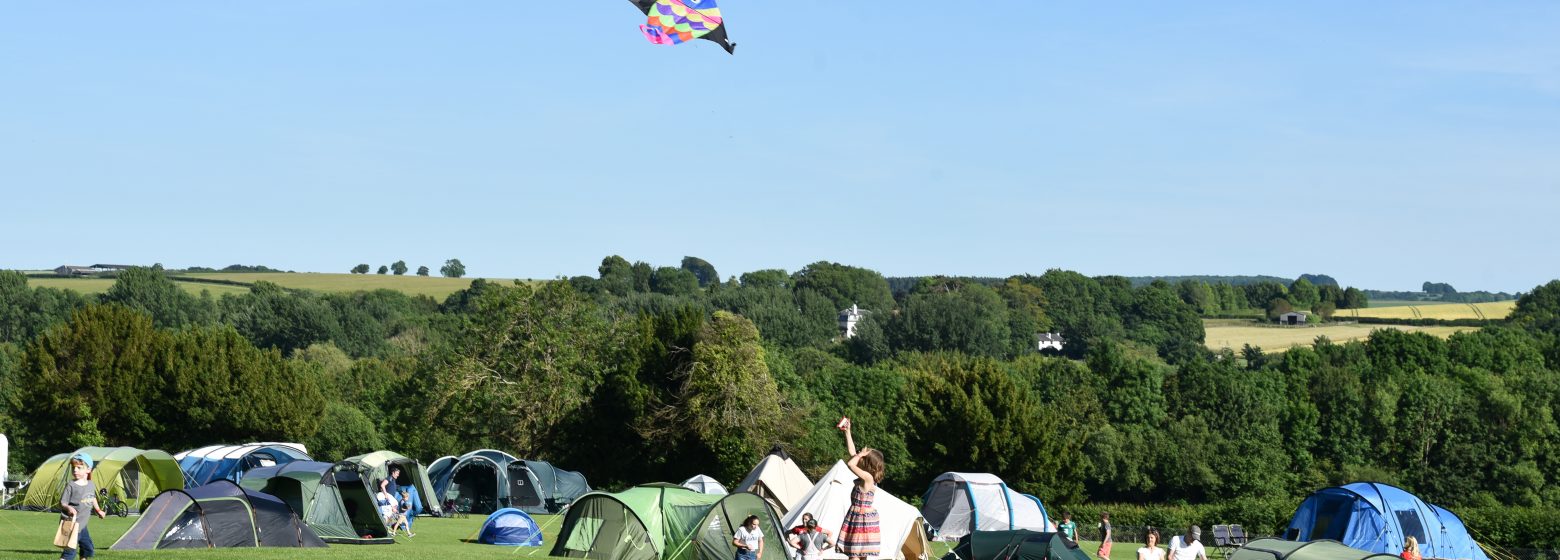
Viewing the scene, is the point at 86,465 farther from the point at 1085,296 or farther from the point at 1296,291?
the point at 1296,291

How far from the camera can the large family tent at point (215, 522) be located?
2142cm

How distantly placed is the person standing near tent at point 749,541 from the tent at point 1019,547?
13.3 ft

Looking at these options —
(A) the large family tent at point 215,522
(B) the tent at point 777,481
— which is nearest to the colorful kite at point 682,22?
(A) the large family tent at point 215,522

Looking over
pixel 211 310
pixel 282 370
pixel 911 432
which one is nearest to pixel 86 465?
pixel 911 432

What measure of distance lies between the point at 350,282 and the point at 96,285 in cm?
2844

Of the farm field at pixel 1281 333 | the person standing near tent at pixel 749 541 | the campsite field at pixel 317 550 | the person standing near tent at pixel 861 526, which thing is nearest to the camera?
the person standing near tent at pixel 861 526

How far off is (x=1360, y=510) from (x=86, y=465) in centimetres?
2362

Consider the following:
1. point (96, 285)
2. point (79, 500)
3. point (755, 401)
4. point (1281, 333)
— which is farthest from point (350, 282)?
point (79, 500)

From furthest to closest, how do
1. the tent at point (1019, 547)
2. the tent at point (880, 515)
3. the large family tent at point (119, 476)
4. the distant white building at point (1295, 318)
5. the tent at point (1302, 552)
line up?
the distant white building at point (1295, 318)
the large family tent at point (119, 476)
the tent at point (880, 515)
the tent at point (1019, 547)
the tent at point (1302, 552)

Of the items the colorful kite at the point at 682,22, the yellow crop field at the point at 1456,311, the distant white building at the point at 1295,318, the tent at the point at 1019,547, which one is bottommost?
the tent at the point at 1019,547

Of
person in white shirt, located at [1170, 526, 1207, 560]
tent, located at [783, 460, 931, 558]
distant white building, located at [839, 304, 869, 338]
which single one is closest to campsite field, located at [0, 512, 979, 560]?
tent, located at [783, 460, 931, 558]

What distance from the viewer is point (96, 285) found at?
5305 inches

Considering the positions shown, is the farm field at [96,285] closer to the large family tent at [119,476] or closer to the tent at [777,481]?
the large family tent at [119,476]

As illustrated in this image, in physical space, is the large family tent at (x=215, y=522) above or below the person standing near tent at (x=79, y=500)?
below
